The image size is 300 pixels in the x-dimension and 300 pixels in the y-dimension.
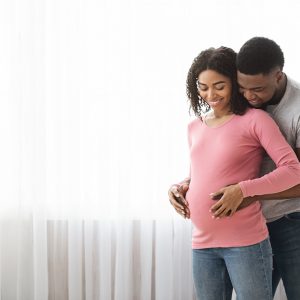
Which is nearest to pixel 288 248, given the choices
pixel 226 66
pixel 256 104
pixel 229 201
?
pixel 229 201

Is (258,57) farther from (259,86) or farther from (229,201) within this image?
(229,201)

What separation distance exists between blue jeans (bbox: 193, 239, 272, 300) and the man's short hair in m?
0.51

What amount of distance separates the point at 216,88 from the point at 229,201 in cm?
35

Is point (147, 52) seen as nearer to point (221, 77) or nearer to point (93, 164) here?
point (93, 164)

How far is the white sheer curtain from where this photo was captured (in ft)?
7.18

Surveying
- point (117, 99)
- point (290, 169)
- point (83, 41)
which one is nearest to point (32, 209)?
point (117, 99)

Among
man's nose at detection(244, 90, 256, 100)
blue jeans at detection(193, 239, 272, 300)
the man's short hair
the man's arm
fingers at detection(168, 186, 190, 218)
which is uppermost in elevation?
the man's short hair

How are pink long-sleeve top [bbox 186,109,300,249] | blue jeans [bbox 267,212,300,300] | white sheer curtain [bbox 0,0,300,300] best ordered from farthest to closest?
white sheer curtain [bbox 0,0,300,300] → blue jeans [bbox 267,212,300,300] → pink long-sleeve top [bbox 186,109,300,249]

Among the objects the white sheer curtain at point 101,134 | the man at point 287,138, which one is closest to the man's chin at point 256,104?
the man at point 287,138

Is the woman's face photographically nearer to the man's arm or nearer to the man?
the man

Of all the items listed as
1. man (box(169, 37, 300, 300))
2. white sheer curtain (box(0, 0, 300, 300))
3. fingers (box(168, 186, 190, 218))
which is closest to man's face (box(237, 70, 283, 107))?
man (box(169, 37, 300, 300))

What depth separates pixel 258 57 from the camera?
1.32m

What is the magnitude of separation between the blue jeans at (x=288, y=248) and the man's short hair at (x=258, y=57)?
0.48 meters

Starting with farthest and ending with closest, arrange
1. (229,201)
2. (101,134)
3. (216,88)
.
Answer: (101,134), (216,88), (229,201)
